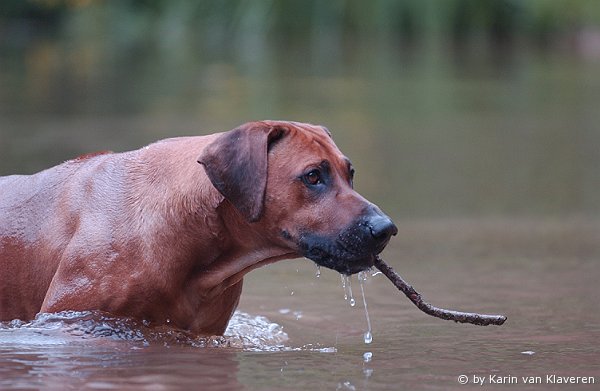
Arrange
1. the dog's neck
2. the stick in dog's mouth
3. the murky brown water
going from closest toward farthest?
the murky brown water
the dog's neck
the stick in dog's mouth

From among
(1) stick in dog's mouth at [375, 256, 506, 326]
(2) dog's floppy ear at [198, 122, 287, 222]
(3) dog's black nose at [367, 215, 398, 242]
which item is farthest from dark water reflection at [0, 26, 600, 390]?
(2) dog's floppy ear at [198, 122, 287, 222]

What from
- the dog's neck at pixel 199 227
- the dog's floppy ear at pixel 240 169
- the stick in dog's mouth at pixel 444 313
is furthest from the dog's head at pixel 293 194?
the stick in dog's mouth at pixel 444 313

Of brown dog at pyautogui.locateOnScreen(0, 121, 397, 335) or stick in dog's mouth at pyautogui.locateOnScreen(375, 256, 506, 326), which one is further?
stick in dog's mouth at pyautogui.locateOnScreen(375, 256, 506, 326)

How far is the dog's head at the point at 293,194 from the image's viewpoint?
5.23 meters

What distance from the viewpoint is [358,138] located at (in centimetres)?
1553

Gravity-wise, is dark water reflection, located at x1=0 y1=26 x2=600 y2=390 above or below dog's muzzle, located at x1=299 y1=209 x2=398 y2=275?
below

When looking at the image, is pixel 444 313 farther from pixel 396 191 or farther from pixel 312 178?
pixel 396 191

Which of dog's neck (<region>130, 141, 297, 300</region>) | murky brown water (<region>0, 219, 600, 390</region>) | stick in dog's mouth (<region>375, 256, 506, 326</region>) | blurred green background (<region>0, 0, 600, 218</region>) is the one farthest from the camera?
blurred green background (<region>0, 0, 600, 218</region>)

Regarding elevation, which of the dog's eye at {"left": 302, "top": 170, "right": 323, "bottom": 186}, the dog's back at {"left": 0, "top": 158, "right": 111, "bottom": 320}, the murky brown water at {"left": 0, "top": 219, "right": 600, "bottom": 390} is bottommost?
the murky brown water at {"left": 0, "top": 219, "right": 600, "bottom": 390}

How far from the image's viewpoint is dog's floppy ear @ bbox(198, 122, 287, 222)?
5305 millimetres

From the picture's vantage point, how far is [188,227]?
550cm

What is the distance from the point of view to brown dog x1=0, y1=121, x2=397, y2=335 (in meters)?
5.30

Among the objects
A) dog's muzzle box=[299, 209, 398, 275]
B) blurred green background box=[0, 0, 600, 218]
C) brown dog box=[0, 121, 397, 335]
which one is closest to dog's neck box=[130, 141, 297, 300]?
brown dog box=[0, 121, 397, 335]

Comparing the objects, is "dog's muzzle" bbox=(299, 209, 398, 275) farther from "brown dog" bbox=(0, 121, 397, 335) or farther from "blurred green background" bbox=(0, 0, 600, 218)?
"blurred green background" bbox=(0, 0, 600, 218)
